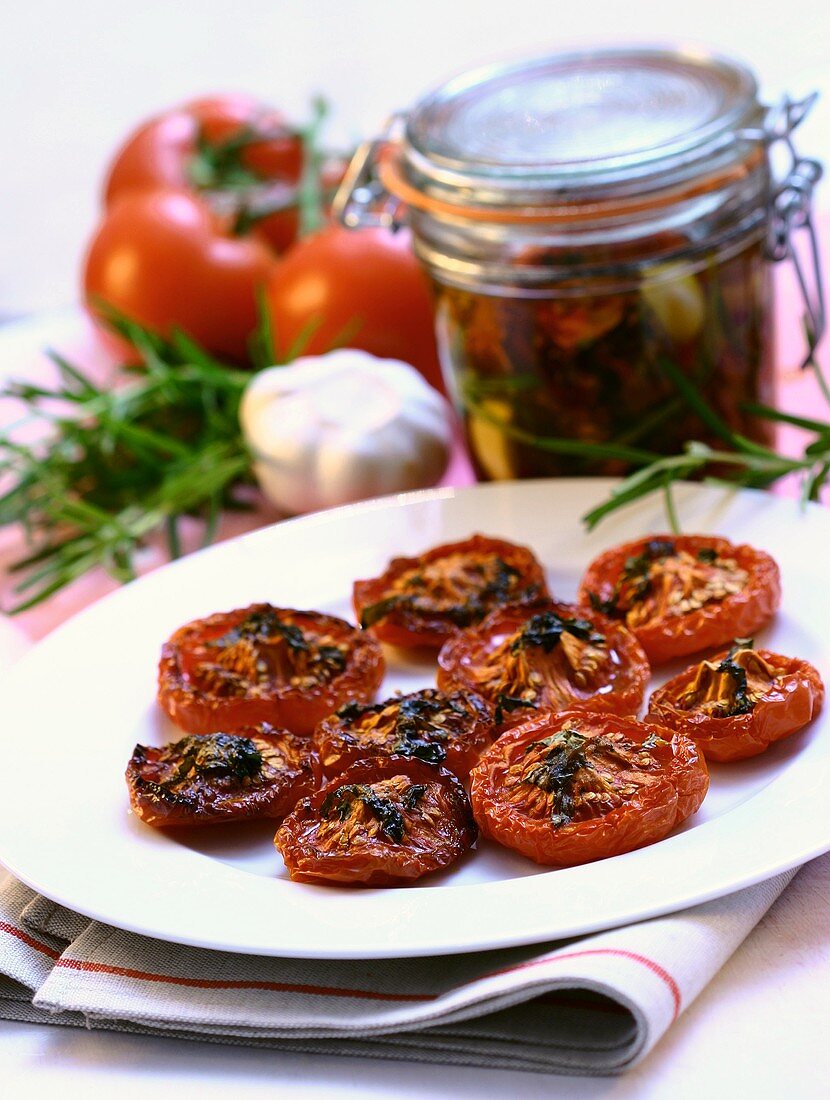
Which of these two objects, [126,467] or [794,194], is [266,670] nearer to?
[126,467]

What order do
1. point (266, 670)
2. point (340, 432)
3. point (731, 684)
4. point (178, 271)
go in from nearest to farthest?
point (731, 684) → point (266, 670) → point (340, 432) → point (178, 271)

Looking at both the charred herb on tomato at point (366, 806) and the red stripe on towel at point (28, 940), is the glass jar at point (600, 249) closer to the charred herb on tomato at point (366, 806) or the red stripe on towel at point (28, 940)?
the charred herb on tomato at point (366, 806)

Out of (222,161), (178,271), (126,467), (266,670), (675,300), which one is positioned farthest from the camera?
(222,161)

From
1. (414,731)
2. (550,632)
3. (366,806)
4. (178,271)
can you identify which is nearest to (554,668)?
(550,632)

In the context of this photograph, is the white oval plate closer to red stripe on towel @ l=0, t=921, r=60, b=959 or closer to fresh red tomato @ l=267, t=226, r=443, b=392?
red stripe on towel @ l=0, t=921, r=60, b=959

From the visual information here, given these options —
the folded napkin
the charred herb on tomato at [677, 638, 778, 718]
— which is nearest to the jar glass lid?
the charred herb on tomato at [677, 638, 778, 718]

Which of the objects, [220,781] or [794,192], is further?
[794,192]

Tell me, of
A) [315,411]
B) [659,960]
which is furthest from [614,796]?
[315,411]

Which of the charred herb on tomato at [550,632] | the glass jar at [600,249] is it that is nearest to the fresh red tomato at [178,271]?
the glass jar at [600,249]
